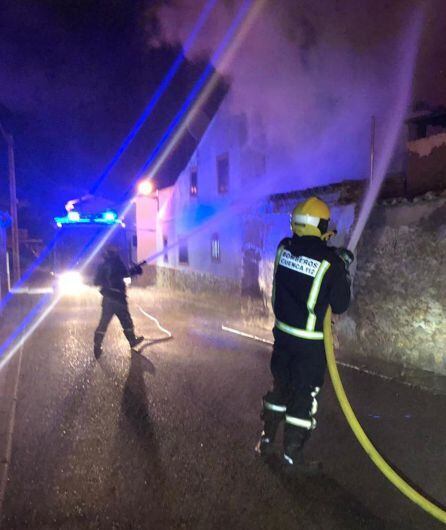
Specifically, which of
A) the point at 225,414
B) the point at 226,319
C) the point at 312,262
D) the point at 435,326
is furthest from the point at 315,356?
the point at 226,319

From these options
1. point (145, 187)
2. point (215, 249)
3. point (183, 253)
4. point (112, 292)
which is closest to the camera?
point (112, 292)

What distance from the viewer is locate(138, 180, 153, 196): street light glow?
2033cm

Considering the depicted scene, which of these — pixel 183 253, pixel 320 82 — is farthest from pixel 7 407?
pixel 183 253

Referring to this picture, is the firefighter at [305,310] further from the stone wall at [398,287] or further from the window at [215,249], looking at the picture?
the window at [215,249]

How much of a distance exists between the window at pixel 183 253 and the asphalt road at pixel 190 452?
10.2 metres

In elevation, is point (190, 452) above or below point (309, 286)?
below

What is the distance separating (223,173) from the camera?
14555 millimetres

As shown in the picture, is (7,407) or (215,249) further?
(215,249)

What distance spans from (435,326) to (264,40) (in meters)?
8.74

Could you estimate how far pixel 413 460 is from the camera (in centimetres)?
367

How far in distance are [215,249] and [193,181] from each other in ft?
11.8

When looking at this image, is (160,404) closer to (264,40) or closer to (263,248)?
(263,248)

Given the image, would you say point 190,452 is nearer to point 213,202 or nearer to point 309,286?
point 309,286

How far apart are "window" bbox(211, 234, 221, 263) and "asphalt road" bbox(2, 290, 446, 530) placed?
7552mm
